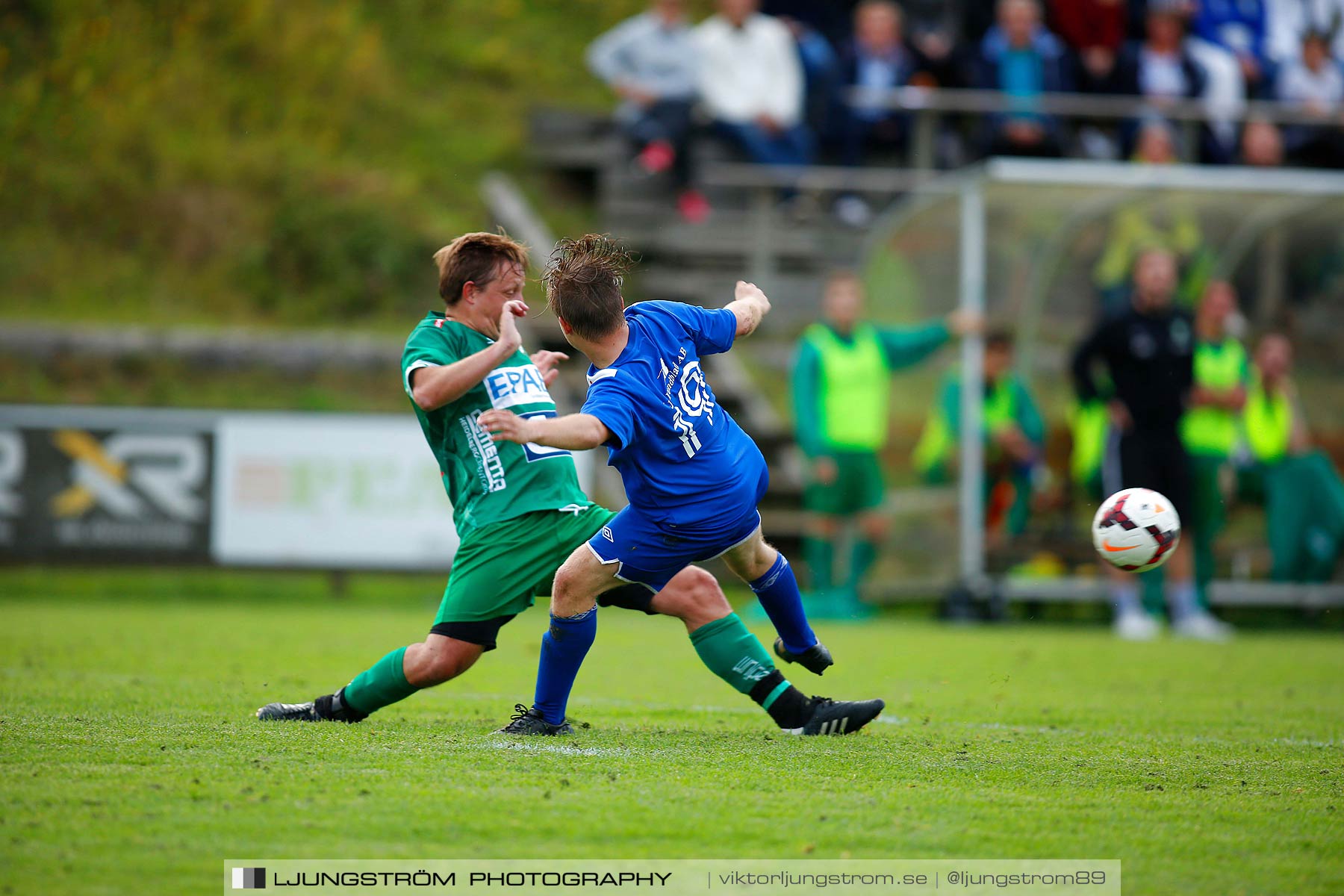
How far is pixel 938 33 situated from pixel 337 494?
8.57m

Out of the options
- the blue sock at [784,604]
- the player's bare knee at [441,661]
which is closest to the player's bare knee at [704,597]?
the blue sock at [784,604]

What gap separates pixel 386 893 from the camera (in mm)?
3084

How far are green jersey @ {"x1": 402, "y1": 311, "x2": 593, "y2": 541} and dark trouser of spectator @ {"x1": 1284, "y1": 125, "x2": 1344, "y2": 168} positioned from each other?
40.5 ft

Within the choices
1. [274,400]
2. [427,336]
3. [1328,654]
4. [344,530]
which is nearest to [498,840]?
[427,336]

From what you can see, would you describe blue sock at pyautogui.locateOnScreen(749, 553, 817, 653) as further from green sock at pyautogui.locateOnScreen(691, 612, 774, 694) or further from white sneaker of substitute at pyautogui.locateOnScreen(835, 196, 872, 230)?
white sneaker of substitute at pyautogui.locateOnScreen(835, 196, 872, 230)

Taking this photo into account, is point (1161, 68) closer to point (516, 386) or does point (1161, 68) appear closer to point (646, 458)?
point (516, 386)

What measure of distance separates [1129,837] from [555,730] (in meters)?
2.16

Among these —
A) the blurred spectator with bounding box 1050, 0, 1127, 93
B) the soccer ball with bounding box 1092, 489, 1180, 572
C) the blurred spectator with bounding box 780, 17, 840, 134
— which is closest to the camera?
the soccer ball with bounding box 1092, 489, 1180, 572

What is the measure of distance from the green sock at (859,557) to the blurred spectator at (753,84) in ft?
15.9

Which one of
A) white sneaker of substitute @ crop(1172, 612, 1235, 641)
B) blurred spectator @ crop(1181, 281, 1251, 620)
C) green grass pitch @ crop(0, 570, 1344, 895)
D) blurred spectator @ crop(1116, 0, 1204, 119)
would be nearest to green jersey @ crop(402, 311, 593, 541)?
green grass pitch @ crop(0, 570, 1344, 895)

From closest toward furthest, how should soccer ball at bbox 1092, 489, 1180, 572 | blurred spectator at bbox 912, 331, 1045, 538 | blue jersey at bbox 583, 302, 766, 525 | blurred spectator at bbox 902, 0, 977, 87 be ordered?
blue jersey at bbox 583, 302, 766, 525
soccer ball at bbox 1092, 489, 1180, 572
blurred spectator at bbox 912, 331, 1045, 538
blurred spectator at bbox 902, 0, 977, 87

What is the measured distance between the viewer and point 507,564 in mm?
4969

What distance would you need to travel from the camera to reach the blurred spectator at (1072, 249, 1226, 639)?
1067 cm

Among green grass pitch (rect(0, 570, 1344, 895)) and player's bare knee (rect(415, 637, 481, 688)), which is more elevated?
player's bare knee (rect(415, 637, 481, 688))
